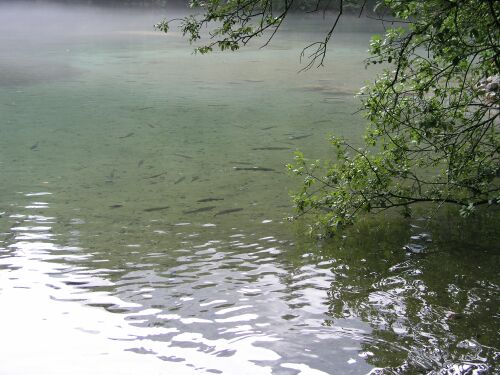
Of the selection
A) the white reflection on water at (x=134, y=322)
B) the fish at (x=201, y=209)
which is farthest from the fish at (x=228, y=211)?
the white reflection on water at (x=134, y=322)

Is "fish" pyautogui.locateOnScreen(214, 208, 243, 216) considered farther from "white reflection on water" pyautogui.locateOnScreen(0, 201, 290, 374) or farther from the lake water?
"white reflection on water" pyautogui.locateOnScreen(0, 201, 290, 374)

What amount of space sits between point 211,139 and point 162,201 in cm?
343

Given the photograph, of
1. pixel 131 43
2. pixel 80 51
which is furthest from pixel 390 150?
pixel 131 43

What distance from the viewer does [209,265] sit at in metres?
5.82

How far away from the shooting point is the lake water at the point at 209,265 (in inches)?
168

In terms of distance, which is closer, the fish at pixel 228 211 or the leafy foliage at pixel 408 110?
the leafy foliage at pixel 408 110

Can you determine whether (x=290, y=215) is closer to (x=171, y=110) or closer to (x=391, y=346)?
(x=391, y=346)

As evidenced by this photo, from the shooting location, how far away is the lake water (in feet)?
14.0

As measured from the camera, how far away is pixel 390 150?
6078 mm

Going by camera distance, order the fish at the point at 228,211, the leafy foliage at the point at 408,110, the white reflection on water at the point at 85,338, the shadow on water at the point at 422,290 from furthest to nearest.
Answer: the fish at the point at 228,211
the leafy foliage at the point at 408,110
the white reflection on water at the point at 85,338
the shadow on water at the point at 422,290

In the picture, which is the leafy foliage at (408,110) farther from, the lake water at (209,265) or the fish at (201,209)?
the fish at (201,209)

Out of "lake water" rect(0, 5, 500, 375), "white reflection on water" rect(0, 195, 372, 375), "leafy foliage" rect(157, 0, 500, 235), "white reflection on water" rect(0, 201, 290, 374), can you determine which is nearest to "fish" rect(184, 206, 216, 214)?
"lake water" rect(0, 5, 500, 375)

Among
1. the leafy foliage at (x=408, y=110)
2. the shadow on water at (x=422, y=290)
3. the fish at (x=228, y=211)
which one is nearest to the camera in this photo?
the shadow on water at (x=422, y=290)

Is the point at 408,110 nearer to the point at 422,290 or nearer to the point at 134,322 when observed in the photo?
the point at 422,290
